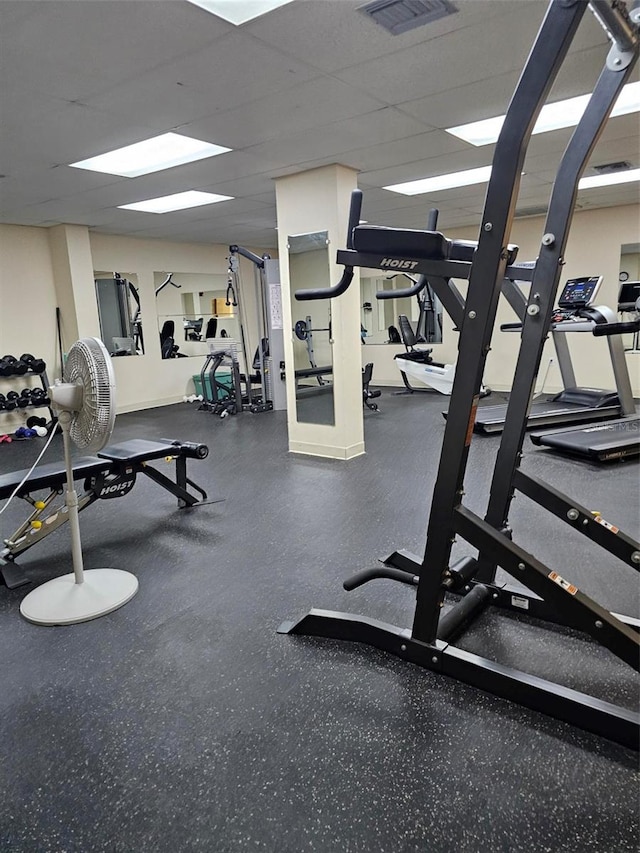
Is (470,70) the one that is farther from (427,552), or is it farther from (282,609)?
Answer: (282,609)

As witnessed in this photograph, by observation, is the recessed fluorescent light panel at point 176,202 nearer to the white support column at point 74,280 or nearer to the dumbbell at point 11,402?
the white support column at point 74,280

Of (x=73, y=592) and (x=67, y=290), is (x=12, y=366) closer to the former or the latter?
(x=67, y=290)

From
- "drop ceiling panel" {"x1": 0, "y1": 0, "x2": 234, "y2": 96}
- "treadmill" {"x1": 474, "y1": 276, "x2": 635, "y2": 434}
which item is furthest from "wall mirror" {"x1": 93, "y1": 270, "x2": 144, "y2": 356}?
"drop ceiling panel" {"x1": 0, "y1": 0, "x2": 234, "y2": 96}

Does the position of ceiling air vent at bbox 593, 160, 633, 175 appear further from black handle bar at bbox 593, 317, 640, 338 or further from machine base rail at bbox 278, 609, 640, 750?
machine base rail at bbox 278, 609, 640, 750

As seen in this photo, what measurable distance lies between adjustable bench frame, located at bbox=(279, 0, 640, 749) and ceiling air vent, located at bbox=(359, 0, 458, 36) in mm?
874

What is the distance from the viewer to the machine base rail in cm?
153

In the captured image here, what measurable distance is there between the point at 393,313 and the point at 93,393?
822 cm

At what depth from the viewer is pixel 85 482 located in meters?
3.04

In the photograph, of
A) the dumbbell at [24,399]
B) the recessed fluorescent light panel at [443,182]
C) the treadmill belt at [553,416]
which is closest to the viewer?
the recessed fluorescent light panel at [443,182]

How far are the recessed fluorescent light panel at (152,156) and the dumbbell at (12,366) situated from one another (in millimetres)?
2955

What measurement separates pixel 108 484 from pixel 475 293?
2297 millimetres

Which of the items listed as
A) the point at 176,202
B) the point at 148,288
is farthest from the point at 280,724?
the point at 148,288

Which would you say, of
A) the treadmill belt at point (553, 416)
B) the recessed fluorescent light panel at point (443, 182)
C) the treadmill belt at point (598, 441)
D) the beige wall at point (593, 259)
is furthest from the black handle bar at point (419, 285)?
the beige wall at point (593, 259)

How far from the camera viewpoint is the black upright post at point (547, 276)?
5.33ft
